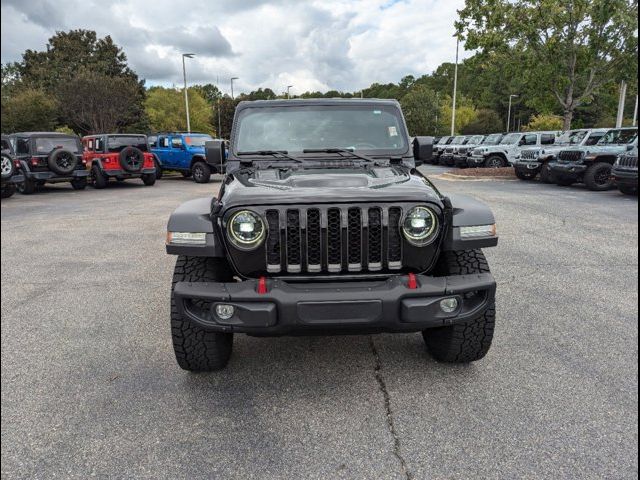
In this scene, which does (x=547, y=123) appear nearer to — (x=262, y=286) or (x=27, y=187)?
(x=27, y=187)

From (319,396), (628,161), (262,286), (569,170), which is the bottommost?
(319,396)

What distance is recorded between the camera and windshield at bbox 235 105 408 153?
12.8 feet

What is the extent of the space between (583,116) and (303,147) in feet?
196

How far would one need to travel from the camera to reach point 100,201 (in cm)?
1203

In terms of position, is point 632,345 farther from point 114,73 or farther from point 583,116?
point 583,116

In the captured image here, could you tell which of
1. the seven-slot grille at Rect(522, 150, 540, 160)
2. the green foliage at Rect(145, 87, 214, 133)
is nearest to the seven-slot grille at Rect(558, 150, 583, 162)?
the seven-slot grille at Rect(522, 150, 540, 160)

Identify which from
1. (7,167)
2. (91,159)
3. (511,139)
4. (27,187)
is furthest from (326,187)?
(511,139)

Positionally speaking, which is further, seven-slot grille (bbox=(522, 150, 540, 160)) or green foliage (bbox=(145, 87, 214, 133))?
green foliage (bbox=(145, 87, 214, 133))

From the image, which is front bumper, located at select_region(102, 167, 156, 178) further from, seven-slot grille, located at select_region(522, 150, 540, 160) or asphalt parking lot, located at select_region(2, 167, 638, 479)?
seven-slot grille, located at select_region(522, 150, 540, 160)

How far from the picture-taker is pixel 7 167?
Answer: 12.5 metres

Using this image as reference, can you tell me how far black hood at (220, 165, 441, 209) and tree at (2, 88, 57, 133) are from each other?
29786mm

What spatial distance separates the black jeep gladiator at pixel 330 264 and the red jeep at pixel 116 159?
1301 cm

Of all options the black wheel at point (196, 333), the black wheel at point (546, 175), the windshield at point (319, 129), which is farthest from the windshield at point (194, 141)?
the black wheel at point (196, 333)

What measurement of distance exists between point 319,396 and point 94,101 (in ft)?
99.0
